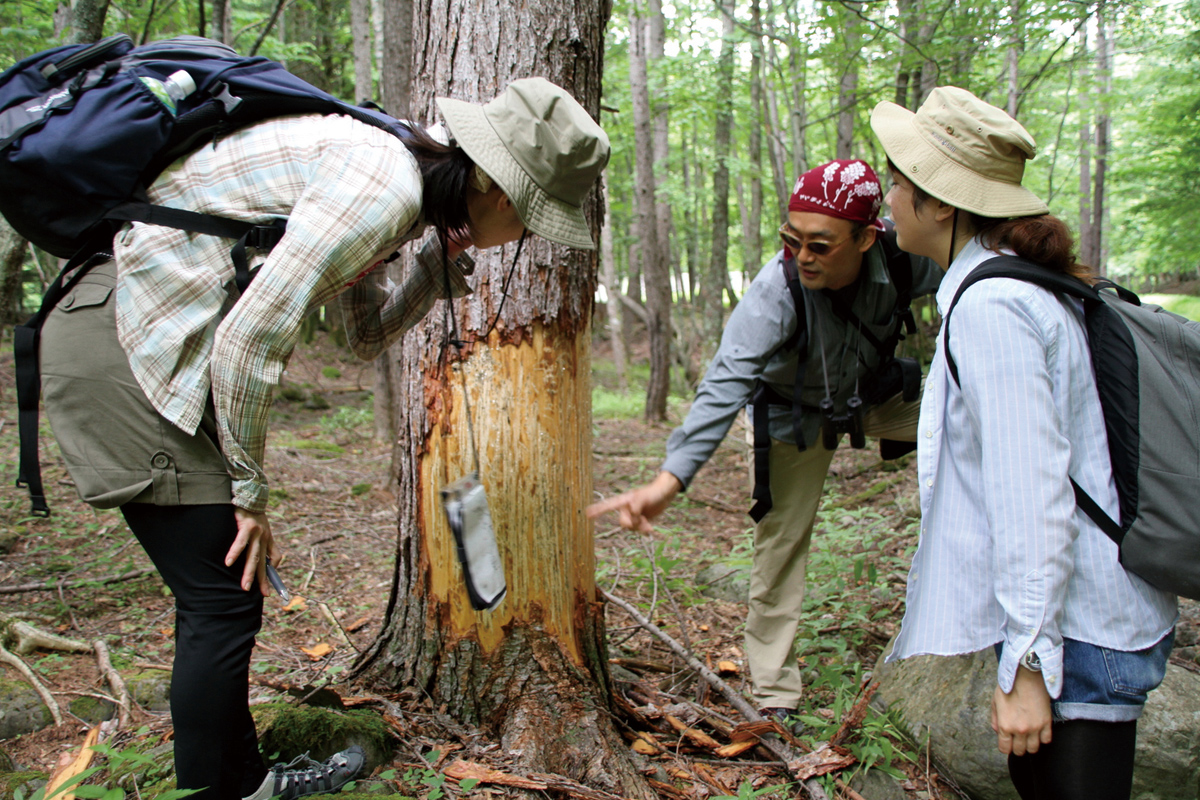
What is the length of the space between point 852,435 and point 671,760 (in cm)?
155

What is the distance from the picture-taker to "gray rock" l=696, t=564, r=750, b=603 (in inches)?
184

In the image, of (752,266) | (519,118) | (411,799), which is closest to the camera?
(519,118)

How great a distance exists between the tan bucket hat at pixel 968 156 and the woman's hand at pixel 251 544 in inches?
72.0

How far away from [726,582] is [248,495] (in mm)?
3567

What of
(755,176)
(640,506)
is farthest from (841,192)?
(755,176)

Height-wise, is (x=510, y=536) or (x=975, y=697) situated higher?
(x=510, y=536)

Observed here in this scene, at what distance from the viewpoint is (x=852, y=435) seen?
3236mm

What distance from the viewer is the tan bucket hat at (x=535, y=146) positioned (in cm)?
186

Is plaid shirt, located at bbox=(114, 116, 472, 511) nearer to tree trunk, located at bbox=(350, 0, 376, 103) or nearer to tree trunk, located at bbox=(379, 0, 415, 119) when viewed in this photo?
tree trunk, located at bbox=(379, 0, 415, 119)

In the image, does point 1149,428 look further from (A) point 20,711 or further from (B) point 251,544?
(A) point 20,711

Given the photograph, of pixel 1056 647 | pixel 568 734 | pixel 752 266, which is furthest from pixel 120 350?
pixel 752 266

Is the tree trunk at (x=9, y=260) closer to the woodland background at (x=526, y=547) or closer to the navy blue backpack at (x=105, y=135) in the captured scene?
the woodland background at (x=526, y=547)

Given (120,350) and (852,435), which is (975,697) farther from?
(120,350)

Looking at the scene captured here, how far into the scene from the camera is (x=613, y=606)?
14.0 ft
